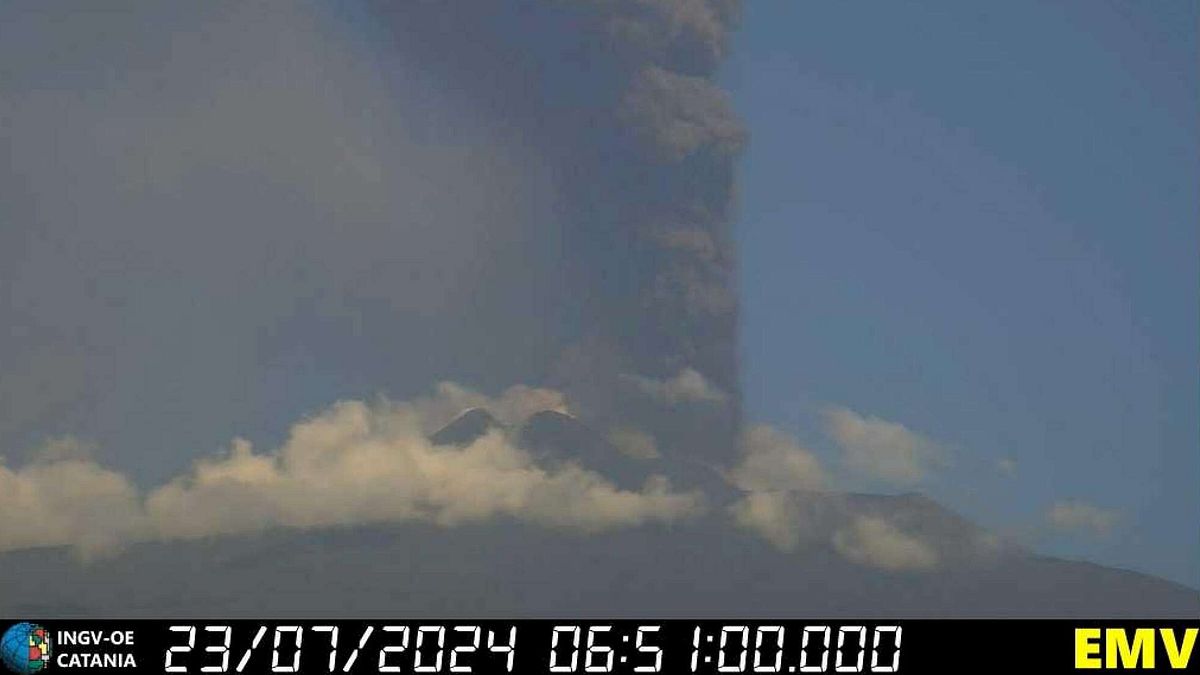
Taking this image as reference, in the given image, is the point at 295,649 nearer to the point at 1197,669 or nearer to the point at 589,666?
the point at 589,666

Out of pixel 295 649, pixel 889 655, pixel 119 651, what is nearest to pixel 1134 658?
pixel 889 655
